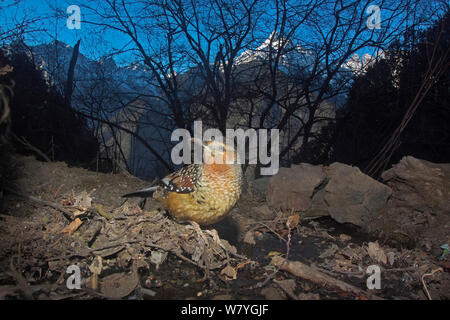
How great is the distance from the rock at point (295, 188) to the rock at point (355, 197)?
142 mm

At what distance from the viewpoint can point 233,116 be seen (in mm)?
3205

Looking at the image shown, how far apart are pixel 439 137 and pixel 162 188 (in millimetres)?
2784

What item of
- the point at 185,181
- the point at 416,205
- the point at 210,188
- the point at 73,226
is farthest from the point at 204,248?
the point at 416,205

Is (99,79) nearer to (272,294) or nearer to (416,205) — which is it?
(272,294)

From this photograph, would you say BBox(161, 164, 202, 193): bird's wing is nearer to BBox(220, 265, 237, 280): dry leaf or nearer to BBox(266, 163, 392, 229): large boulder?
BBox(220, 265, 237, 280): dry leaf

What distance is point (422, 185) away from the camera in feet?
6.63

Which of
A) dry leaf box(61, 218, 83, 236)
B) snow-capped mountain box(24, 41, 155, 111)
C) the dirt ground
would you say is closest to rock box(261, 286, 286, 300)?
the dirt ground

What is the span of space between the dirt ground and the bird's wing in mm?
205

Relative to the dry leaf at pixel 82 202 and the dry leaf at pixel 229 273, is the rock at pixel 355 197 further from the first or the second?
the dry leaf at pixel 82 202

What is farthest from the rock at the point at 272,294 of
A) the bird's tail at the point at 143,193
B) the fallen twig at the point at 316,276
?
the bird's tail at the point at 143,193

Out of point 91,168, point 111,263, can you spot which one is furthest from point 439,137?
point 91,168

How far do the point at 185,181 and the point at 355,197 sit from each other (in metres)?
1.44
